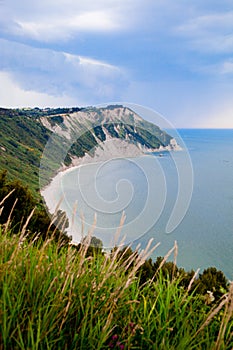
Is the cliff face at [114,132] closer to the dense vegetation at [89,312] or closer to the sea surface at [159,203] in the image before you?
the sea surface at [159,203]

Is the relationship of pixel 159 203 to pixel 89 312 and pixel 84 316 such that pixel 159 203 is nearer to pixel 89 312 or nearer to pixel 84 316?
pixel 89 312

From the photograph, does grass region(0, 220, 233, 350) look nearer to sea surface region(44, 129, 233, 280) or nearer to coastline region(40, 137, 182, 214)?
sea surface region(44, 129, 233, 280)

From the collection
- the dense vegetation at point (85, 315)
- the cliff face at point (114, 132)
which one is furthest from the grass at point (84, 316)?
the cliff face at point (114, 132)

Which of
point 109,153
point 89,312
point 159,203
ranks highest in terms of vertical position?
point 109,153

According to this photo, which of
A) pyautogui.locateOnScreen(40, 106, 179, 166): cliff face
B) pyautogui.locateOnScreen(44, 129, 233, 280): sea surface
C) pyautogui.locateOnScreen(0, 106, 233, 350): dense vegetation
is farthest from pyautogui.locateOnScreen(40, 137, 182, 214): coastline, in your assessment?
pyautogui.locateOnScreen(0, 106, 233, 350): dense vegetation

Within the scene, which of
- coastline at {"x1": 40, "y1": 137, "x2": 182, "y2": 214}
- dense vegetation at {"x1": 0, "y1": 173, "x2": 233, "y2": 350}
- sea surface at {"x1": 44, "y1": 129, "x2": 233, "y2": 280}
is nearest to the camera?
dense vegetation at {"x1": 0, "y1": 173, "x2": 233, "y2": 350}

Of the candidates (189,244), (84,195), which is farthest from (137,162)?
(189,244)

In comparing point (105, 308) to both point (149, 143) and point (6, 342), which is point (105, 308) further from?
point (149, 143)

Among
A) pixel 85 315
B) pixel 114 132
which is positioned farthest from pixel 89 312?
pixel 114 132
